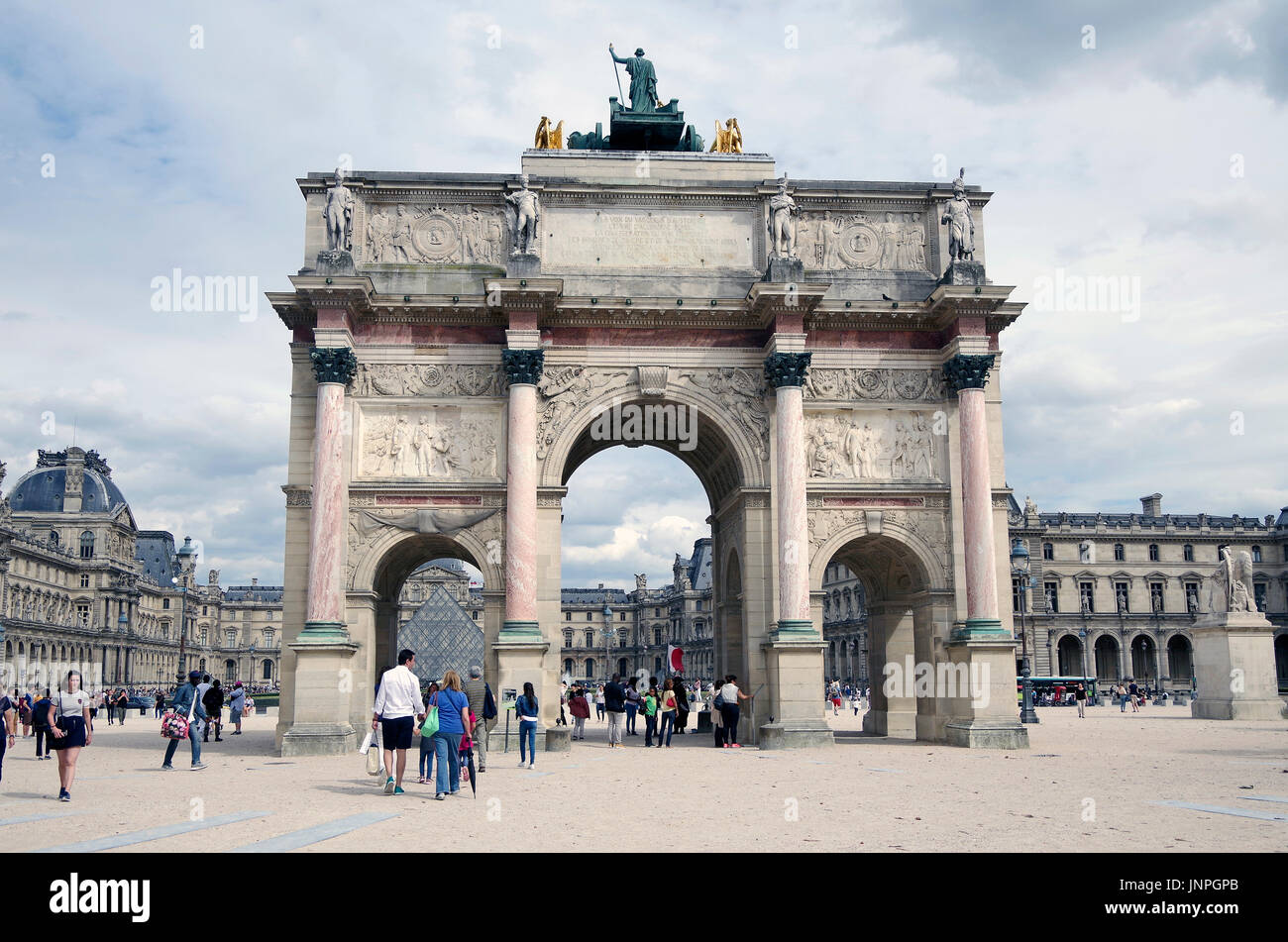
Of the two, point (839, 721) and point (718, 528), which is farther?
point (839, 721)

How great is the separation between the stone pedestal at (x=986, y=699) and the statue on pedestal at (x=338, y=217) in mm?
18617

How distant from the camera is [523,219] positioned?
28.6m

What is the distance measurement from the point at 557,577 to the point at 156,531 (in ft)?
455

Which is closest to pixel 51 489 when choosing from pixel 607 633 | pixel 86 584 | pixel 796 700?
pixel 86 584

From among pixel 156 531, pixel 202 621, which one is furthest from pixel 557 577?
pixel 202 621

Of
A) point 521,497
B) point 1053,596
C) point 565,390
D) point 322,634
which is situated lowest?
point 322,634

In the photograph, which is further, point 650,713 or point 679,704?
point 679,704

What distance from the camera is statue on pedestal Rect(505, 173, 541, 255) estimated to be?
94.0 feet

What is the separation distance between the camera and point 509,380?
28.2m

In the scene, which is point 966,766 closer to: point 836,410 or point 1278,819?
point 1278,819

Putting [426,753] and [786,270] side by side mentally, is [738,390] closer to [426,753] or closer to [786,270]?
[786,270]

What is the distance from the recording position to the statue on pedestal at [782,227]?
29.1 m

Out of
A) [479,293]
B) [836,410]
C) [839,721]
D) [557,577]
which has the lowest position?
[839,721]

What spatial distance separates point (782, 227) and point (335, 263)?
11.5 m
